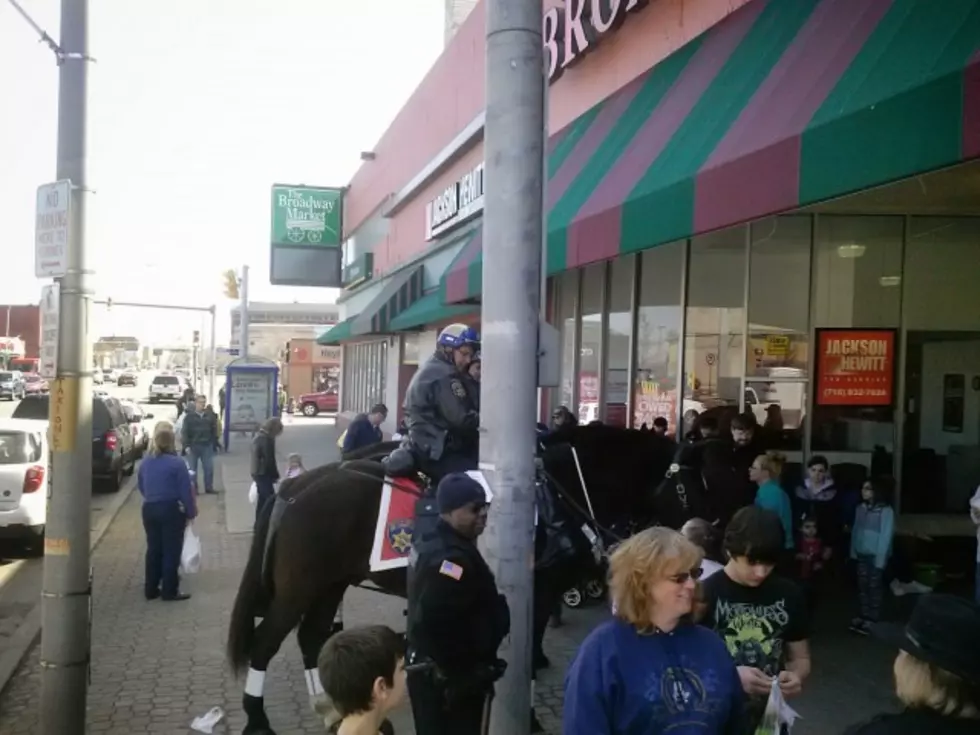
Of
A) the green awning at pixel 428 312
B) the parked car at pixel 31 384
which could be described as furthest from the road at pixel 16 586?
the parked car at pixel 31 384

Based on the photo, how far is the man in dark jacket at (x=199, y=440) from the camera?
56.0ft

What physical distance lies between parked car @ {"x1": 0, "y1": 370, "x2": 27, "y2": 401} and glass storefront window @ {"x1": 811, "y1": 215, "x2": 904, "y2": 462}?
48339mm

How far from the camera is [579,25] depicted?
11.0 m

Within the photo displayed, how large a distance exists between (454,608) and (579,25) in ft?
29.5

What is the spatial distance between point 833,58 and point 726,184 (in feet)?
3.24

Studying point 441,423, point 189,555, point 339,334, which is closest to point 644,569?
point 441,423

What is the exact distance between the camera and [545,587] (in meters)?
5.86

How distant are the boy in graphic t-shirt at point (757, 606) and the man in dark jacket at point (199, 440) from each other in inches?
586

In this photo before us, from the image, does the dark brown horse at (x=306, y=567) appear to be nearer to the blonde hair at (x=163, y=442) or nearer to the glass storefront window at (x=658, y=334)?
the blonde hair at (x=163, y=442)

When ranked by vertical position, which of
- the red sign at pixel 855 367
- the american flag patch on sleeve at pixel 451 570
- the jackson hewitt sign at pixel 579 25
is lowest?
the american flag patch on sleeve at pixel 451 570

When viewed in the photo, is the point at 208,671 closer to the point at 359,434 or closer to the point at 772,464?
the point at 772,464

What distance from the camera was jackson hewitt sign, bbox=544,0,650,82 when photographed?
1007 cm

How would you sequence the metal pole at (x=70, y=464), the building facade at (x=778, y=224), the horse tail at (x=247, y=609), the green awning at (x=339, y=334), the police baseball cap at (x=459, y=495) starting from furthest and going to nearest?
the green awning at (x=339, y=334) → the horse tail at (x=247, y=609) → the metal pole at (x=70, y=464) → the building facade at (x=778, y=224) → the police baseball cap at (x=459, y=495)

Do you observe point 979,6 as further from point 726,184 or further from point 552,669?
point 552,669
